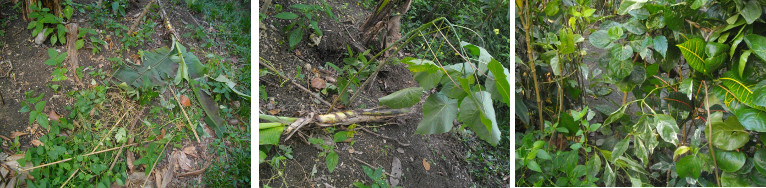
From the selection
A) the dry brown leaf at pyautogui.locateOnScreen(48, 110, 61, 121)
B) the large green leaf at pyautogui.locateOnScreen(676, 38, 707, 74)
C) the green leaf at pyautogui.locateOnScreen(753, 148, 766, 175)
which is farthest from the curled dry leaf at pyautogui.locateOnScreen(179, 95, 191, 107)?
the green leaf at pyautogui.locateOnScreen(753, 148, 766, 175)

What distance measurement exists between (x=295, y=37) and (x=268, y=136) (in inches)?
7.1

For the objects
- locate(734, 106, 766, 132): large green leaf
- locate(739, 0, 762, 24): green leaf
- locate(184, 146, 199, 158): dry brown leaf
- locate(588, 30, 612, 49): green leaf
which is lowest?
locate(184, 146, 199, 158): dry brown leaf

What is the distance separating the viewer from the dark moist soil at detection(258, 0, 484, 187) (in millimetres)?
907

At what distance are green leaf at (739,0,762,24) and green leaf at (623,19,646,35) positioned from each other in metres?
0.14

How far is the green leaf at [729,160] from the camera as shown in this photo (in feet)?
2.82

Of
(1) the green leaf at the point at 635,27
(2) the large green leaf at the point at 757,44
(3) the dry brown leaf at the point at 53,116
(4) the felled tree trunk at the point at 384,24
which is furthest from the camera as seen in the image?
(3) the dry brown leaf at the point at 53,116

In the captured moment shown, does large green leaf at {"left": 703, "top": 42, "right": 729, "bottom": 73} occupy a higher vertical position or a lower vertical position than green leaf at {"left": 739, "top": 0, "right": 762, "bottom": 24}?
lower

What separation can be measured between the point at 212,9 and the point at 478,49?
643 mm

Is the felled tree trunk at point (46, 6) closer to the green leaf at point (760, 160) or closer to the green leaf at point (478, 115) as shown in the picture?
the green leaf at point (478, 115)

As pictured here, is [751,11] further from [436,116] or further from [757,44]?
[436,116]

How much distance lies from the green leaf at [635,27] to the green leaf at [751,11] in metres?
0.14

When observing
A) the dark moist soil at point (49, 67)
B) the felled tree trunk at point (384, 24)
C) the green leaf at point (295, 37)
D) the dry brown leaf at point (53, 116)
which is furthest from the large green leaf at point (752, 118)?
the dry brown leaf at point (53, 116)

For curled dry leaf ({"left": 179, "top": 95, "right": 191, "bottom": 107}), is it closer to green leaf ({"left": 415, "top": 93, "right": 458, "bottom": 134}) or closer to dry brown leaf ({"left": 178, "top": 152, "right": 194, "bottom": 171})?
dry brown leaf ({"left": 178, "top": 152, "right": 194, "bottom": 171})

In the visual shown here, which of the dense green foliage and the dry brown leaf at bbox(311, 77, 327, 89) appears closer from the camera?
the dense green foliage
